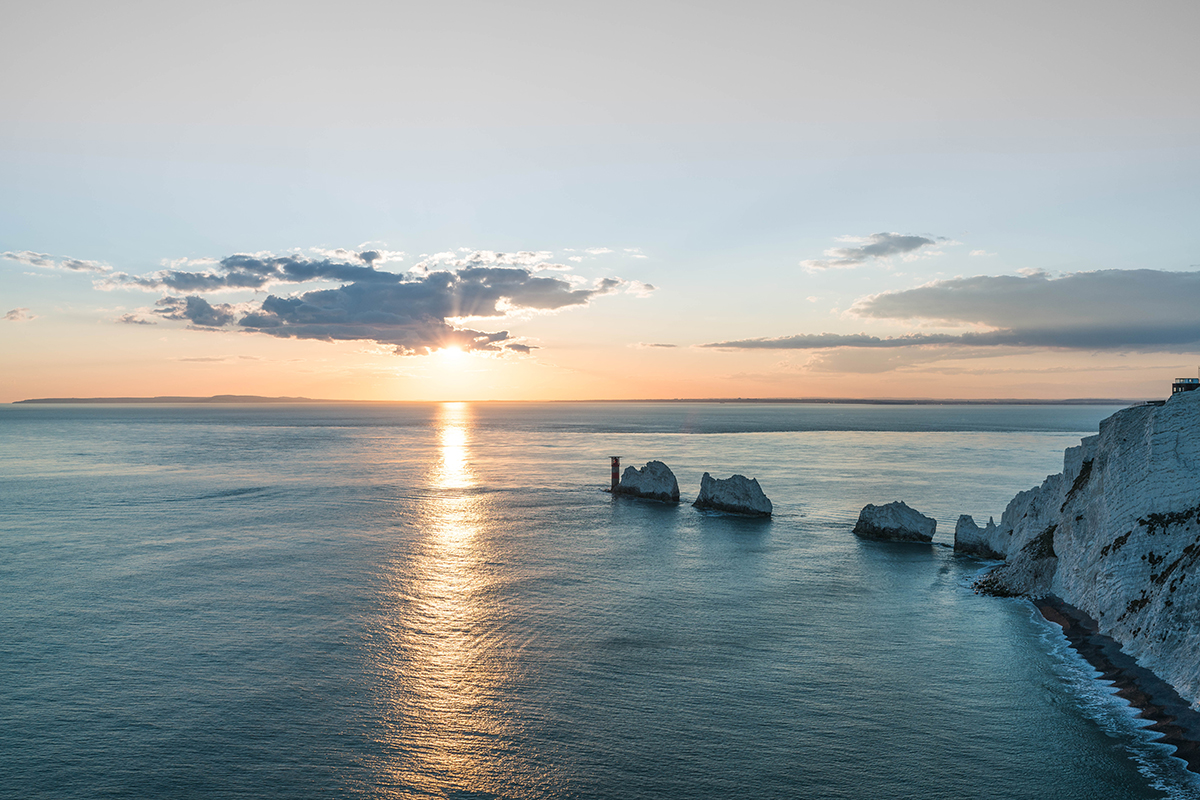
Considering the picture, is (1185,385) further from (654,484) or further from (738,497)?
(654,484)

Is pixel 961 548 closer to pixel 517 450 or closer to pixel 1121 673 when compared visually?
pixel 1121 673

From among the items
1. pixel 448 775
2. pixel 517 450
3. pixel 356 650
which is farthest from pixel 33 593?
pixel 517 450

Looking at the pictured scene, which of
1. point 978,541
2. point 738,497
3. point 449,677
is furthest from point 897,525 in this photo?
point 449,677

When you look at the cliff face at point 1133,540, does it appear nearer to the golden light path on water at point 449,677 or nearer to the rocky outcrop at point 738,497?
the golden light path on water at point 449,677

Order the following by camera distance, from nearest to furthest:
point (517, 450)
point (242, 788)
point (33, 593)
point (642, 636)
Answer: point (242, 788) → point (642, 636) → point (33, 593) → point (517, 450)

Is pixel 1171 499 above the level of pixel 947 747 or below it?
above

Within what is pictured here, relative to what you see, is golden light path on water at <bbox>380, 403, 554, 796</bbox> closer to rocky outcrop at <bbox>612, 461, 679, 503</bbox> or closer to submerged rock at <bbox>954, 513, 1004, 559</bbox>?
rocky outcrop at <bbox>612, 461, 679, 503</bbox>

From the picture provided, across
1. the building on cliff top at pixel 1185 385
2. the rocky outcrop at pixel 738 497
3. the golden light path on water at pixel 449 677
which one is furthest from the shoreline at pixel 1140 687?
the rocky outcrop at pixel 738 497

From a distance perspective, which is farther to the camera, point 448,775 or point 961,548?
point 961,548
